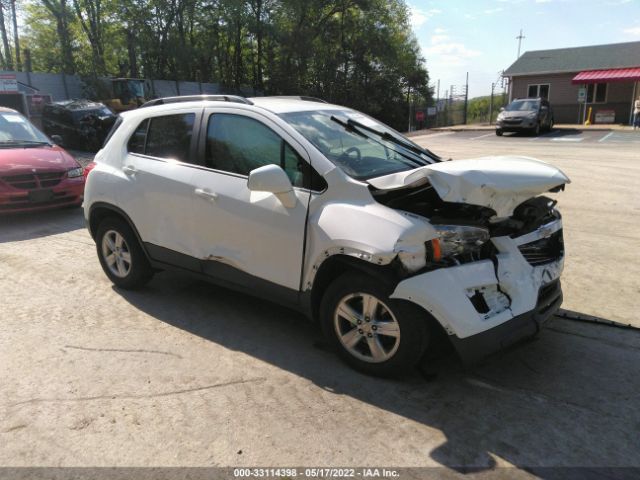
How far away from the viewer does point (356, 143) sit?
3.94 m

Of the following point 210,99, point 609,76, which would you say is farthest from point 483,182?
point 609,76

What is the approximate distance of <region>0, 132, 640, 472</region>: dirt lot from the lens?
271 centimetres

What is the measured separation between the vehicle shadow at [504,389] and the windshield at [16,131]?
5.85m

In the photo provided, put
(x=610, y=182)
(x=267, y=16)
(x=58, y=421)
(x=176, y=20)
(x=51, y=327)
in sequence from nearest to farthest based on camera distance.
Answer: (x=58, y=421), (x=51, y=327), (x=610, y=182), (x=176, y=20), (x=267, y=16)

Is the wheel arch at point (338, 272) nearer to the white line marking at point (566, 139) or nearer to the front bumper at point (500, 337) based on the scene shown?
the front bumper at point (500, 337)

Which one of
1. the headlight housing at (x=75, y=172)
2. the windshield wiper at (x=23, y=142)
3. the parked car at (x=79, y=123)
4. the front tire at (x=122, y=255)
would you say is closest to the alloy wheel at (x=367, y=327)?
the front tire at (x=122, y=255)

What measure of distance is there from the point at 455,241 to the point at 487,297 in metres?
0.39

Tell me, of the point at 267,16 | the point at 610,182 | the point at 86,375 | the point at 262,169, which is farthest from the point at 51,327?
the point at 267,16

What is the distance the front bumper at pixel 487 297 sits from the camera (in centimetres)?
292

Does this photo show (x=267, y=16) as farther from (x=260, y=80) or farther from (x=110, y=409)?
(x=110, y=409)

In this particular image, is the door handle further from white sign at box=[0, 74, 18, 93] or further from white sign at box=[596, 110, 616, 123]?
white sign at box=[596, 110, 616, 123]

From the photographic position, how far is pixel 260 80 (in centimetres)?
4094

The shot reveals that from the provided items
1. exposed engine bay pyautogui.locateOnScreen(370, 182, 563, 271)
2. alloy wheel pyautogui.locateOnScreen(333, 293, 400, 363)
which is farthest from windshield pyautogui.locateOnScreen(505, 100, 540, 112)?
alloy wheel pyautogui.locateOnScreen(333, 293, 400, 363)

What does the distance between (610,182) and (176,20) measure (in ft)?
106
